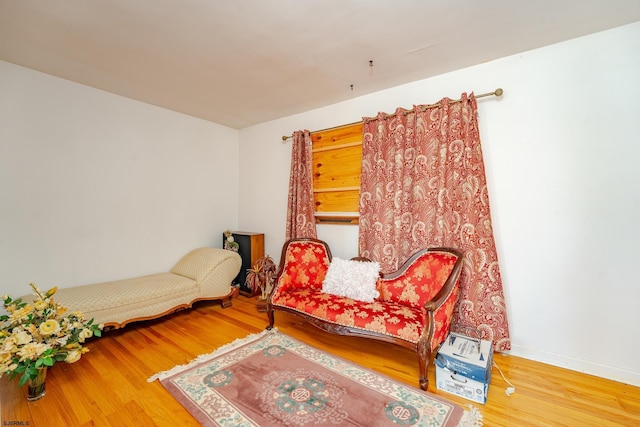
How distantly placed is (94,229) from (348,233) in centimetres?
284

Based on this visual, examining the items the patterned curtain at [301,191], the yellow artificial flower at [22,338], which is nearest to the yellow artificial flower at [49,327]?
the yellow artificial flower at [22,338]

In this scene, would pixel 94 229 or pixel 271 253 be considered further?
pixel 271 253

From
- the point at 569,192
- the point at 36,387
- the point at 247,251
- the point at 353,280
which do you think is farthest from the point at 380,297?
the point at 36,387

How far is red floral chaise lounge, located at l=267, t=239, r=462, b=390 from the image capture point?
6.24 ft

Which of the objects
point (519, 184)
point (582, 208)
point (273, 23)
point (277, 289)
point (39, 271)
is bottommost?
point (277, 289)

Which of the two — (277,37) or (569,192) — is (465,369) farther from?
(277,37)

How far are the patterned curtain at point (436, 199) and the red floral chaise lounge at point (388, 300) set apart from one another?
0.21m

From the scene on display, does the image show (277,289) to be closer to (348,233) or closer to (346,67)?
(348,233)

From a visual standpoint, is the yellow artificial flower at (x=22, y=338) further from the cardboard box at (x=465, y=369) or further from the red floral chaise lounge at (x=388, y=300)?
the cardboard box at (x=465, y=369)

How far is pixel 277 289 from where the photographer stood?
2.67 m

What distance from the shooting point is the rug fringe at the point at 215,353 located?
6.40 ft

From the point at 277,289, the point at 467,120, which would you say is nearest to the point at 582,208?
the point at 467,120

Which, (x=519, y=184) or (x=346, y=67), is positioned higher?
(x=346, y=67)

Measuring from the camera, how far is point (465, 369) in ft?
5.67
